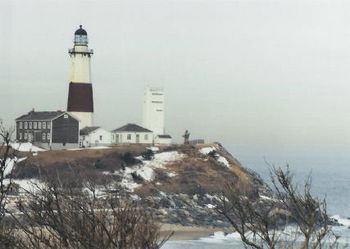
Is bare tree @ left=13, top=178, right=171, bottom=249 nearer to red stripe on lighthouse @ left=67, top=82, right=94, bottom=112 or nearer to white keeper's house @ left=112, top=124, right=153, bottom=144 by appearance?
red stripe on lighthouse @ left=67, top=82, right=94, bottom=112

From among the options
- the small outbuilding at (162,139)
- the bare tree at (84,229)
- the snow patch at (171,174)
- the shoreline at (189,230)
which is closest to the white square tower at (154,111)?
→ the small outbuilding at (162,139)

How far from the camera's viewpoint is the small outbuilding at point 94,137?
68250 millimetres

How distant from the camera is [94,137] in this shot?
6894 cm

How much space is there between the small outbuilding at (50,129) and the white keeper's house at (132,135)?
5716 millimetres

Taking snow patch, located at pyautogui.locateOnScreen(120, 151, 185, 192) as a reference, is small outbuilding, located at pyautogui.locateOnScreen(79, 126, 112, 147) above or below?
above

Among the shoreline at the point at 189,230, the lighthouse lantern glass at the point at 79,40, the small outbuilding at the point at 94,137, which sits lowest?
the shoreline at the point at 189,230

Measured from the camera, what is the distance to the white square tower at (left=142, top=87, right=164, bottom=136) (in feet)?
241

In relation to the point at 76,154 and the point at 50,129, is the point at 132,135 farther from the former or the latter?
the point at 76,154

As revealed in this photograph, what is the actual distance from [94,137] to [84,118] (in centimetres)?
183

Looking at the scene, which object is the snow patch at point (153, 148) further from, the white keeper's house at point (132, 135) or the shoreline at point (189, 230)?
the shoreline at point (189, 230)

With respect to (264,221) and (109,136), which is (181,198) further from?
(264,221)

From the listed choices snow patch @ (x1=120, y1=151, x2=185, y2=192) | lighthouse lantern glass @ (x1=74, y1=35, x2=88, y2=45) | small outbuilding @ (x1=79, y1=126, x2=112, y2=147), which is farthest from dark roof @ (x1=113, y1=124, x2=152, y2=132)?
lighthouse lantern glass @ (x1=74, y1=35, x2=88, y2=45)

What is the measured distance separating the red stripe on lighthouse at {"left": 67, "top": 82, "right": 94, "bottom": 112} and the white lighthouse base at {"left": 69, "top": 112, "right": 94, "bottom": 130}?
1.07 ft

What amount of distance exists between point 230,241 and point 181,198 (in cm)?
1528
